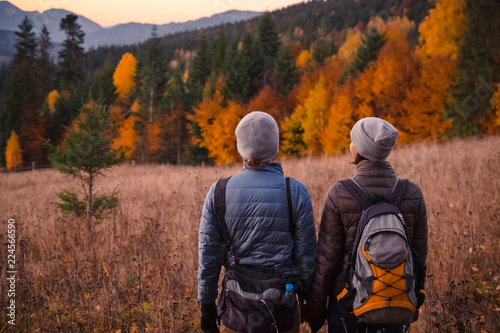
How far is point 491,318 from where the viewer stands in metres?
3.07

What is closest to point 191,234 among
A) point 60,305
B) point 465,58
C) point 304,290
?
point 60,305

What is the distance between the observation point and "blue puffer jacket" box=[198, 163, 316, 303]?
2090 millimetres

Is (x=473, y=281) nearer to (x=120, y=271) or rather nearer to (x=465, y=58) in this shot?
(x=120, y=271)

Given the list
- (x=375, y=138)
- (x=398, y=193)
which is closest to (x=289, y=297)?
(x=398, y=193)

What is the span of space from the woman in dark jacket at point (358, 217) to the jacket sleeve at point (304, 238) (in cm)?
5

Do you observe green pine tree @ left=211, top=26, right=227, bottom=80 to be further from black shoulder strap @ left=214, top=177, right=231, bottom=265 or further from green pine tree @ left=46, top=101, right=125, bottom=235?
black shoulder strap @ left=214, top=177, right=231, bottom=265

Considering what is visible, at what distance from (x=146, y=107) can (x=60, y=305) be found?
3709cm

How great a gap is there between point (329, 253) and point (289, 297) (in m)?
0.38

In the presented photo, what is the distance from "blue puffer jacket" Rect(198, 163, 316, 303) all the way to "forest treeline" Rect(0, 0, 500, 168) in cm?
618

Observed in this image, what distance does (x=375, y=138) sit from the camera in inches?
82.4

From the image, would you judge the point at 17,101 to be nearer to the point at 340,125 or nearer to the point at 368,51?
the point at 340,125

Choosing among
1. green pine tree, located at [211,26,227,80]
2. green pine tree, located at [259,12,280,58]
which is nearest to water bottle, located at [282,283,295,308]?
green pine tree, located at [259,12,280,58]

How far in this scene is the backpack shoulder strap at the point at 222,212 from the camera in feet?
6.98

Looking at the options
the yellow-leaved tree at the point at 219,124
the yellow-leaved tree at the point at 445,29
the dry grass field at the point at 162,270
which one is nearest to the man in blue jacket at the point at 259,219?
the dry grass field at the point at 162,270
